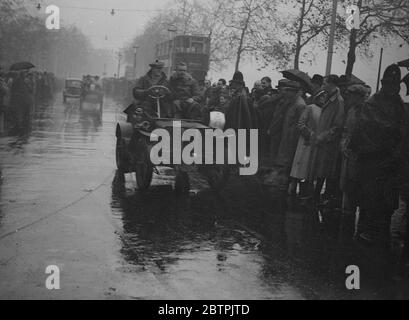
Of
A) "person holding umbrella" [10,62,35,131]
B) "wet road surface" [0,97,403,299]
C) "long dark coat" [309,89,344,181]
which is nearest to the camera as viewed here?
"wet road surface" [0,97,403,299]

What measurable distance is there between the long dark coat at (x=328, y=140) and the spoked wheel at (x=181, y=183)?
197 centimetres

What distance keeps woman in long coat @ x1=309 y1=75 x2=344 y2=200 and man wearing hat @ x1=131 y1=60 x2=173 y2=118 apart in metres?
2.69

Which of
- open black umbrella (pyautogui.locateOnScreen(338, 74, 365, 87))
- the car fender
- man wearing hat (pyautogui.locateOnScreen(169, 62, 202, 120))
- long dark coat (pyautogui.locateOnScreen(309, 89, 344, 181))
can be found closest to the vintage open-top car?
the car fender

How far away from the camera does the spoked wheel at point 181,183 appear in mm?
9891

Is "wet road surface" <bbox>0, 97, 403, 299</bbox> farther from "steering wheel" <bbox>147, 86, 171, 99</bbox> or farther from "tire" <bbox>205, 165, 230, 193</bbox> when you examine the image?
"steering wheel" <bbox>147, 86, 171, 99</bbox>

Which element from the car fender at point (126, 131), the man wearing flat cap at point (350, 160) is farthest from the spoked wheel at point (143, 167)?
the man wearing flat cap at point (350, 160)

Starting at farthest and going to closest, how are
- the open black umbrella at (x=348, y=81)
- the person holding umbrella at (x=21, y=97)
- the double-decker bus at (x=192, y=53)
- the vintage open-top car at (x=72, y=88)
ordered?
the vintage open-top car at (x=72, y=88) → the double-decker bus at (x=192, y=53) → the person holding umbrella at (x=21, y=97) → the open black umbrella at (x=348, y=81)

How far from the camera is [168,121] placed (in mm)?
9734

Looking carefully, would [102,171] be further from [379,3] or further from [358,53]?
[358,53]

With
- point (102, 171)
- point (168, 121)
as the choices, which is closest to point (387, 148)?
point (168, 121)

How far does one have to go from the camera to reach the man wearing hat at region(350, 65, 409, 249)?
7.24 metres

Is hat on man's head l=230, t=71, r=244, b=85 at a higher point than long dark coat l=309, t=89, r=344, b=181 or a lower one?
higher

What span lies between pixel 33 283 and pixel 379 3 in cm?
1986

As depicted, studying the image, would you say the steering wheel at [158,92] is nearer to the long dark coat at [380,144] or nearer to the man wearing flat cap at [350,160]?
the man wearing flat cap at [350,160]
